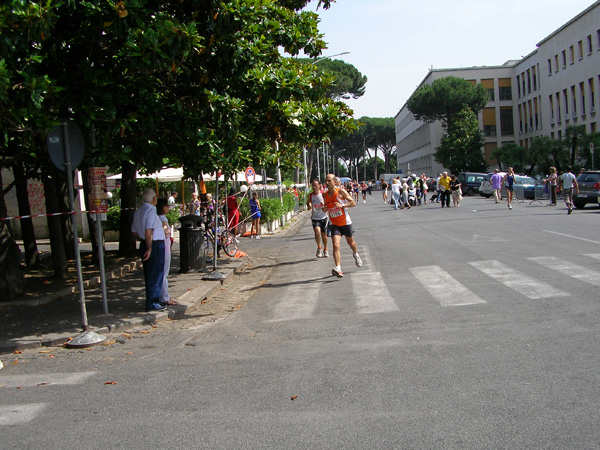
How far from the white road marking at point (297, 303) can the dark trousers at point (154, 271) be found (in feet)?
5.65

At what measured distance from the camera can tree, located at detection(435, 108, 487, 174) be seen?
236 feet

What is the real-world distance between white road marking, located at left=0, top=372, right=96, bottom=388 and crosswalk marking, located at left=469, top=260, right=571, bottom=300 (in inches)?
213

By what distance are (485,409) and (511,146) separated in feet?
186

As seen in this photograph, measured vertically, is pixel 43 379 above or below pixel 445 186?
below

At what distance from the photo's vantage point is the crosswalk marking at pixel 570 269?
919 cm

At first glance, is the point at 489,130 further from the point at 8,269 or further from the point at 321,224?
the point at 8,269

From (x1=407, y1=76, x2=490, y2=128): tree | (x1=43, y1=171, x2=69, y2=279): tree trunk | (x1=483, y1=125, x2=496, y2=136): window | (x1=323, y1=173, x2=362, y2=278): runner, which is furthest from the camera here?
(x1=483, y1=125, x2=496, y2=136): window

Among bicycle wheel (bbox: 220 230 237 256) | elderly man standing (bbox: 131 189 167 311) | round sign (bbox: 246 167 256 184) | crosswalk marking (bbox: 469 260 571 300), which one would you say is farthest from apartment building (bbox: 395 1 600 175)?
elderly man standing (bbox: 131 189 167 311)

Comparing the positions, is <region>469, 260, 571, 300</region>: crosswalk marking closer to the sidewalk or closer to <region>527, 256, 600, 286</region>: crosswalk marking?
<region>527, 256, 600, 286</region>: crosswalk marking

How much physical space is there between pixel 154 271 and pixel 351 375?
464 centimetres

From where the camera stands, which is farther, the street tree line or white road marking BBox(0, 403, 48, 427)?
the street tree line

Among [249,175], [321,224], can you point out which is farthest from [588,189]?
[321,224]

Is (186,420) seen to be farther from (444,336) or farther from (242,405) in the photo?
(444,336)

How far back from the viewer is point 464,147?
71.9 m
